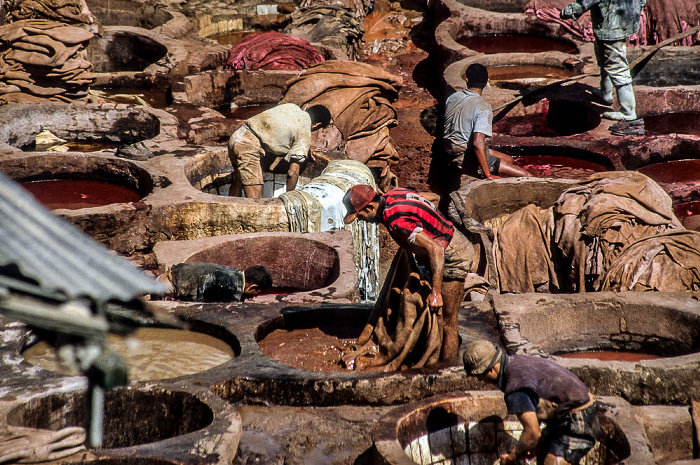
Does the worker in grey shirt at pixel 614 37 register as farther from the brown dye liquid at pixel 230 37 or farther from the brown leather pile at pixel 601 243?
the brown dye liquid at pixel 230 37

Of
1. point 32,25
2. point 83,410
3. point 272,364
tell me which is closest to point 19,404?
point 83,410

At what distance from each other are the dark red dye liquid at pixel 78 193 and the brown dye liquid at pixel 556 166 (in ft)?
15.8

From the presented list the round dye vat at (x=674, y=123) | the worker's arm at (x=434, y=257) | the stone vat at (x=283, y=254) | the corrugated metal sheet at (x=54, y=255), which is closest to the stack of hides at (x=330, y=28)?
the round dye vat at (x=674, y=123)

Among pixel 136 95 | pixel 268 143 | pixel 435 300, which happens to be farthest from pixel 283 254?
pixel 136 95

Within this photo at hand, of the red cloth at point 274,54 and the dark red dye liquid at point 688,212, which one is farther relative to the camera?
the red cloth at point 274,54

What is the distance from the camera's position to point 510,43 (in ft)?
55.8

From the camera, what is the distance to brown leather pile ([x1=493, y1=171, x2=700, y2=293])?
828cm

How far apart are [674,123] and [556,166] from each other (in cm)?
275

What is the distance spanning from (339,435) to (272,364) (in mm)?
797

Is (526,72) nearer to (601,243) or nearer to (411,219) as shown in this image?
(601,243)

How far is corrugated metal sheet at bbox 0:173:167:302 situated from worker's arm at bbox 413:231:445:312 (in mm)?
3191

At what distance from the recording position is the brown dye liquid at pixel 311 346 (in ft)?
21.6

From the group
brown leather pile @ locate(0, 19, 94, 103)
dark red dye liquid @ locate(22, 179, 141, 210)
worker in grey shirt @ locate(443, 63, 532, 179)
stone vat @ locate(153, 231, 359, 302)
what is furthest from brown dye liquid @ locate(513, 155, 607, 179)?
brown leather pile @ locate(0, 19, 94, 103)

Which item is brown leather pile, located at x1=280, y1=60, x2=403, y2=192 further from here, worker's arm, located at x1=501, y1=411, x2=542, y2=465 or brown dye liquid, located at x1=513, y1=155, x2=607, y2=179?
worker's arm, located at x1=501, y1=411, x2=542, y2=465
